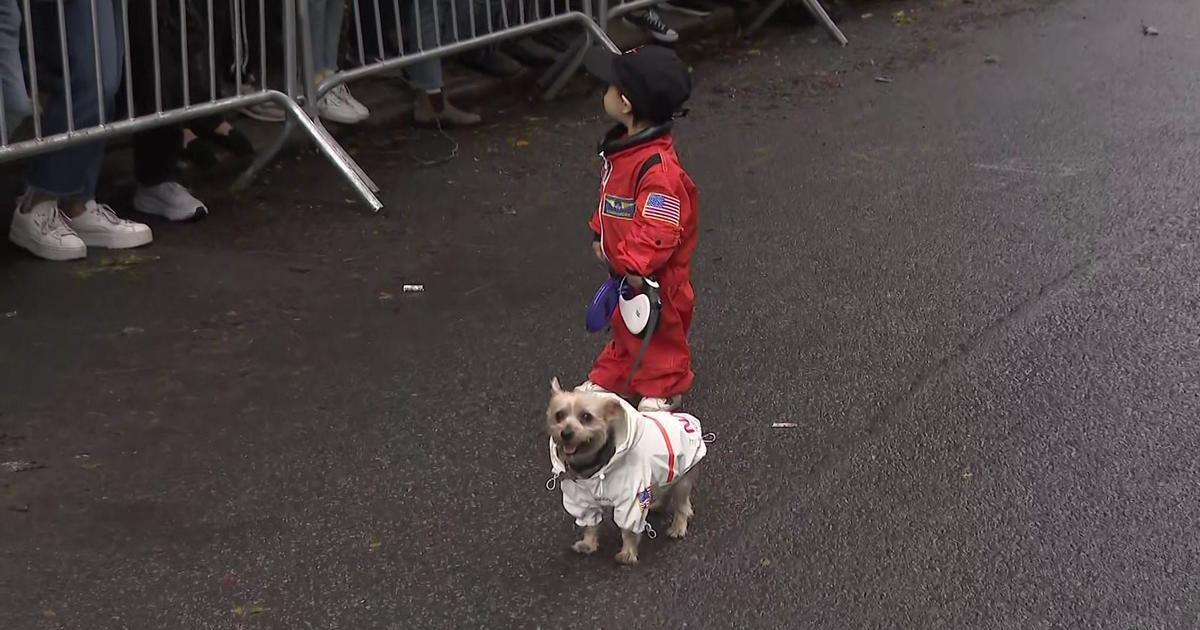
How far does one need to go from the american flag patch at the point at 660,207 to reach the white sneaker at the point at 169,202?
2813mm

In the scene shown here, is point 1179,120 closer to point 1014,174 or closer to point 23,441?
point 1014,174

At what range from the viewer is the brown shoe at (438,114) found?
7.58 metres

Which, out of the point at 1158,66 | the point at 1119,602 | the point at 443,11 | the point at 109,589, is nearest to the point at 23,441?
the point at 109,589

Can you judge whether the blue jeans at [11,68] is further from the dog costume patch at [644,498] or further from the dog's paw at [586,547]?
the dog costume patch at [644,498]

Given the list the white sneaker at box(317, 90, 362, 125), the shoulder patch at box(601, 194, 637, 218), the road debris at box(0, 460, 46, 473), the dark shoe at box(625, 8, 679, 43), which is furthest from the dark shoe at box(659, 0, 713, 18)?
the road debris at box(0, 460, 46, 473)

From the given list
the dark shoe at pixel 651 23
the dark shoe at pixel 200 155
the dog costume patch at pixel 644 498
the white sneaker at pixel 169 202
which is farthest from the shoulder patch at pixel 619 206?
the dark shoe at pixel 651 23

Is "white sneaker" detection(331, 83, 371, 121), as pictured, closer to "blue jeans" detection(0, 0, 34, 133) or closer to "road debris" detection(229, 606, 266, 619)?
"blue jeans" detection(0, 0, 34, 133)

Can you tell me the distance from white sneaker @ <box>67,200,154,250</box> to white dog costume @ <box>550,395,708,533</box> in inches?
116

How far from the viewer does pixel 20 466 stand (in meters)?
3.84

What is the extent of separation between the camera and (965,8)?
39.4 ft

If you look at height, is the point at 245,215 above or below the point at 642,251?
below

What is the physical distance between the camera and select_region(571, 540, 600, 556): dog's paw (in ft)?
11.4

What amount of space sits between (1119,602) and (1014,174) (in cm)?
404

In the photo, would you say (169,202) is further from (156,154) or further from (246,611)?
(246,611)
